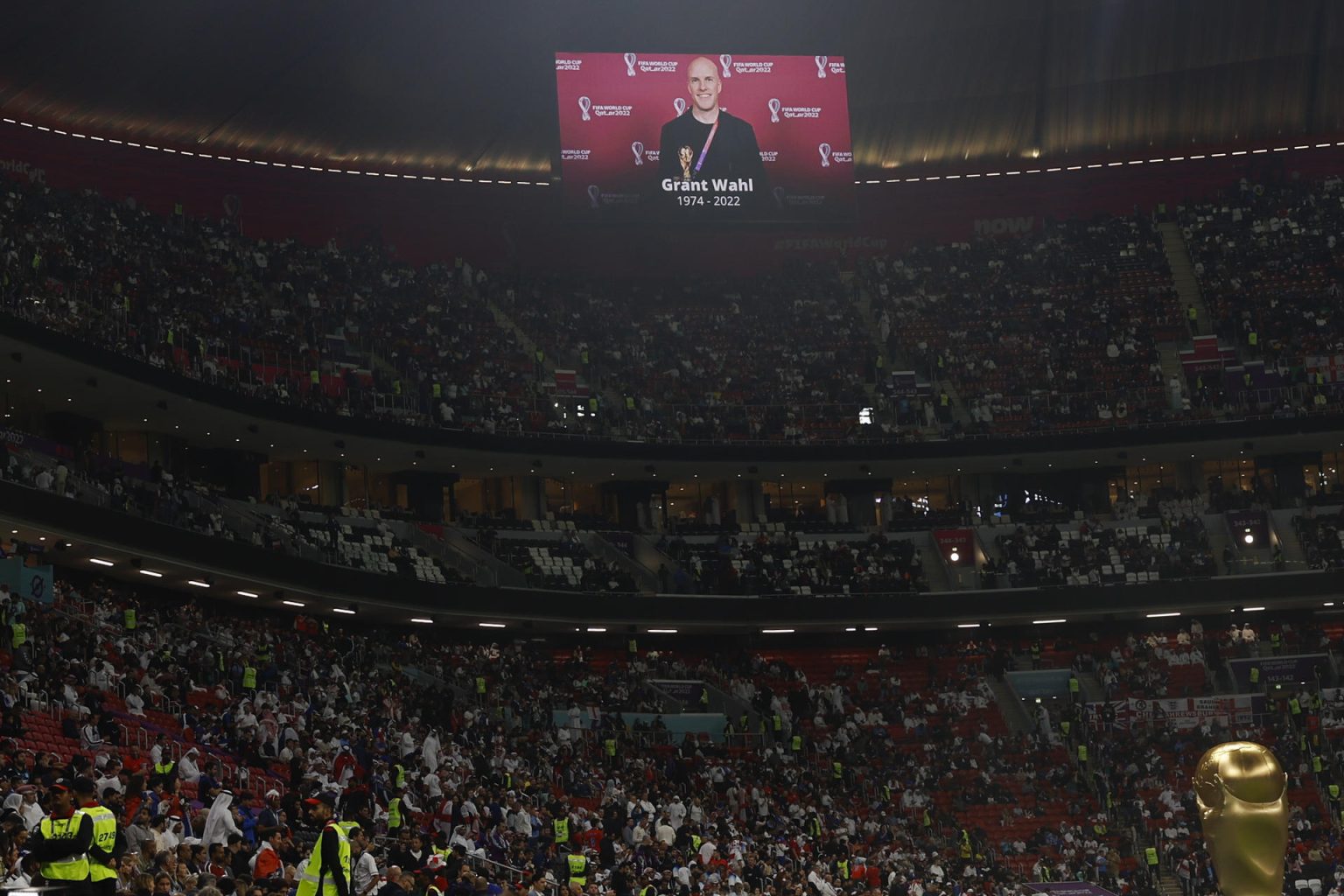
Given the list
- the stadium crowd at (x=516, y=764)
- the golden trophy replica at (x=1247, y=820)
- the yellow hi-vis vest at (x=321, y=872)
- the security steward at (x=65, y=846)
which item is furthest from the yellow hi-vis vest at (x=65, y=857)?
the golden trophy replica at (x=1247, y=820)

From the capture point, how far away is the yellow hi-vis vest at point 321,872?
1157 centimetres

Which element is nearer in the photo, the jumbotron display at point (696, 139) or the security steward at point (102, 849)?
the security steward at point (102, 849)

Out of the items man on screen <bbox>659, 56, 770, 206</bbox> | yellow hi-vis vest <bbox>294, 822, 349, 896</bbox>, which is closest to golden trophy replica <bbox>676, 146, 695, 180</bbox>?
man on screen <bbox>659, 56, 770, 206</bbox>

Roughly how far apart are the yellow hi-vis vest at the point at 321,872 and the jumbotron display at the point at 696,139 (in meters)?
37.1

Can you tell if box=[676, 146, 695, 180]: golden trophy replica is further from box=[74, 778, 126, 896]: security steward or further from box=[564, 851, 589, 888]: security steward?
box=[74, 778, 126, 896]: security steward

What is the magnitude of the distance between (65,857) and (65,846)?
84mm

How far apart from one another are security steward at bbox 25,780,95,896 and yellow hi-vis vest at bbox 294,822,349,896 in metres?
1.50

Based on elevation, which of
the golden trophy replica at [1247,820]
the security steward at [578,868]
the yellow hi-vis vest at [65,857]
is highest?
the golden trophy replica at [1247,820]

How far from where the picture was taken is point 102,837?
442 inches

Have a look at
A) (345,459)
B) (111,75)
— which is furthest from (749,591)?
(111,75)

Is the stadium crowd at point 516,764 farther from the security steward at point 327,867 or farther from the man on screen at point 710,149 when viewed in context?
the man on screen at point 710,149

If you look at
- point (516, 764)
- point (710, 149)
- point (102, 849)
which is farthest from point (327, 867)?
point (710, 149)

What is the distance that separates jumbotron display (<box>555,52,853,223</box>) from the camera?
47.8m

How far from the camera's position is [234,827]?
61.4 ft
